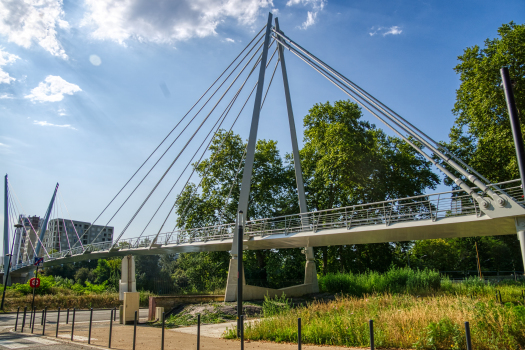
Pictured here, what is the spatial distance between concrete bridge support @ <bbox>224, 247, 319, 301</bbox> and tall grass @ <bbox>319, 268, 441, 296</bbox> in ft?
5.41

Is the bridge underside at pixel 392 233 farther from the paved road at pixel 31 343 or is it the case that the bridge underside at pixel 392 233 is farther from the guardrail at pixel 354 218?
the paved road at pixel 31 343

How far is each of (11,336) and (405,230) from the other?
16.5m

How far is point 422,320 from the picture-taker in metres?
8.82

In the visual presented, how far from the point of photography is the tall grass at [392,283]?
1983 cm

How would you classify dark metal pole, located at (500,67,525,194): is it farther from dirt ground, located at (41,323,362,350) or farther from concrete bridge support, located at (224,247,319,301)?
concrete bridge support, located at (224,247,319,301)

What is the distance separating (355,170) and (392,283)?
11.8 metres

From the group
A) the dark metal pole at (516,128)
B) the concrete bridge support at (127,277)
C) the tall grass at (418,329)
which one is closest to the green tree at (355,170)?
the concrete bridge support at (127,277)

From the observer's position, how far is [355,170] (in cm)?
3075

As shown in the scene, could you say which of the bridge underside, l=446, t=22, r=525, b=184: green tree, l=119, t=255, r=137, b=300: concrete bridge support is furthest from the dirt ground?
l=446, t=22, r=525, b=184: green tree

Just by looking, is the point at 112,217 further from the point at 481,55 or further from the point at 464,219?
the point at 481,55

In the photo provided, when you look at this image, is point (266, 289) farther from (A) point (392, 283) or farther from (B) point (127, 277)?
(B) point (127, 277)

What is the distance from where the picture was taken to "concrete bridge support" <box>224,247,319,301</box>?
2162 cm

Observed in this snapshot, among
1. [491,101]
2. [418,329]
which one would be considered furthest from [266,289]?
[491,101]

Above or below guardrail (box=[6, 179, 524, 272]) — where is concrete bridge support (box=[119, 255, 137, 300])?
below
